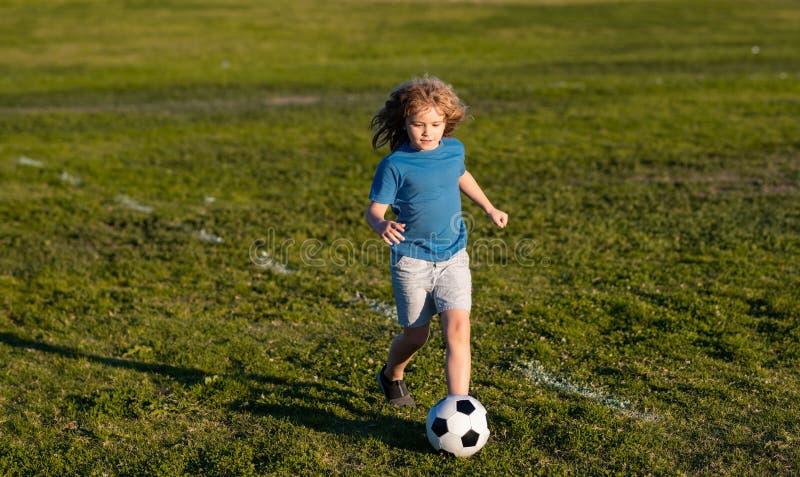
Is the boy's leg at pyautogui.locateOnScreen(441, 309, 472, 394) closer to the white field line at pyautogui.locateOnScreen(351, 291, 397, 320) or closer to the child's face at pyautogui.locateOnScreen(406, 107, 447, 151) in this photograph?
the child's face at pyautogui.locateOnScreen(406, 107, 447, 151)

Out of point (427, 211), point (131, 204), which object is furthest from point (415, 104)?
point (131, 204)

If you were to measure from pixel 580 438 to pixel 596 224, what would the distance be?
6.59m

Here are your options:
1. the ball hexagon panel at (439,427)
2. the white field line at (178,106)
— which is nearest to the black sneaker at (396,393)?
the ball hexagon panel at (439,427)

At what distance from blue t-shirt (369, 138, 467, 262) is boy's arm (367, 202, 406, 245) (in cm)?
7

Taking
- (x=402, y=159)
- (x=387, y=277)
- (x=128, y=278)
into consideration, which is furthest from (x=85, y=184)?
(x=402, y=159)

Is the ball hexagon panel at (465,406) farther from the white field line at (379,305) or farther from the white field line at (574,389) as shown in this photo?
the white field line at (379,305)

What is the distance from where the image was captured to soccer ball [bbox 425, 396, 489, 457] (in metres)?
5.88

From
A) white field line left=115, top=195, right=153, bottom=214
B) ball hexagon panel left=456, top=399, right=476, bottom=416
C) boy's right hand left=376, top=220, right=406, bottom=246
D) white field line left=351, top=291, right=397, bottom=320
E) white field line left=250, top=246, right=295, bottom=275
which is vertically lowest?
white field line left=115, top=195, right=153, bottom=214

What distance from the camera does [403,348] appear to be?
661 centimetres

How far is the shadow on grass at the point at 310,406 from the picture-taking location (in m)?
6.39

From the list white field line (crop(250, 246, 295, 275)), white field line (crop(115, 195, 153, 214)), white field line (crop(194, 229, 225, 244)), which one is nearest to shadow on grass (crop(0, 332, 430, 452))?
white field line (crop(250, 246, 295, 275))

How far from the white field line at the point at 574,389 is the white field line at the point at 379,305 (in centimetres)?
193

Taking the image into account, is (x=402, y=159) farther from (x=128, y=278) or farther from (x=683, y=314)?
(x=128, y=278)

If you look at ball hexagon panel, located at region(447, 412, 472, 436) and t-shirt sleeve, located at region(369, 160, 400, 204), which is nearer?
ball hexagon panel, located at region(447, 412, 472, 436)
